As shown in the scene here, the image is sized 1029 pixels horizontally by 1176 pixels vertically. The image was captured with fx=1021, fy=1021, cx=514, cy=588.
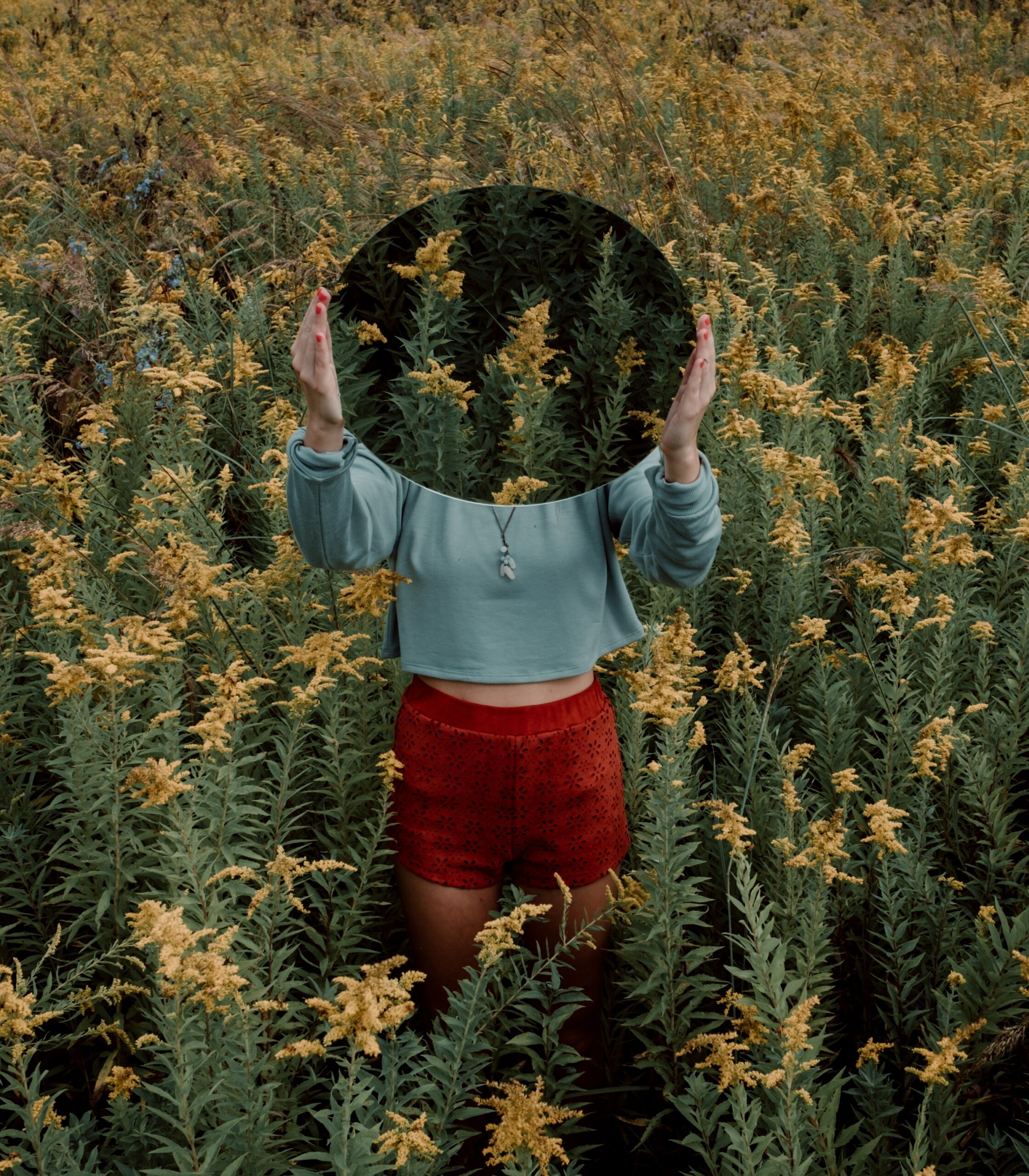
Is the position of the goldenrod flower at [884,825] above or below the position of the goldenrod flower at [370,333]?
below

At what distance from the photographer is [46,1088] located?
2.11m

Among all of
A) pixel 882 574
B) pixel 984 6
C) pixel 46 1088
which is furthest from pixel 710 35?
pixel 46 1088

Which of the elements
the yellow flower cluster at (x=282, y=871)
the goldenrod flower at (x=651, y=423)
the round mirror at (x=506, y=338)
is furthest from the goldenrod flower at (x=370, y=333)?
the yellow flower cluster at (x=282, y=871)

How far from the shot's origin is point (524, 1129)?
1.53m

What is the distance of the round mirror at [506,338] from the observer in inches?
70.6

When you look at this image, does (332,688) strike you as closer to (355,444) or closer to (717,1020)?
(355,444)

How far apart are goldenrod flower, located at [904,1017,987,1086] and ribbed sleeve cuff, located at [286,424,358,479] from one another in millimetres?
1341

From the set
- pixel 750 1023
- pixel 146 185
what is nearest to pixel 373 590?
pixel 750 1023

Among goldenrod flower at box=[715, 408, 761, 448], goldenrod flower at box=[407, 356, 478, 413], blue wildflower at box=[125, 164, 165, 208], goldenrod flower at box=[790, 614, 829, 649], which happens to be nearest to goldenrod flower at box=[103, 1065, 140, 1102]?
goldenrod flower at box=[407, 356, 478, 413]

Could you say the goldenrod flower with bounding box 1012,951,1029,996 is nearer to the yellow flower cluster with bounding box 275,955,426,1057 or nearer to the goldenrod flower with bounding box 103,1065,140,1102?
the yellow flower cluster with bounding box 275,955,426,1057

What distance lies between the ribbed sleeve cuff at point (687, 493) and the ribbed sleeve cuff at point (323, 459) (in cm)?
56

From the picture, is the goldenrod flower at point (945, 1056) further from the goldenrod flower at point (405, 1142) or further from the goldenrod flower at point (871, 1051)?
the goldenrod flower at point (405, 1142)

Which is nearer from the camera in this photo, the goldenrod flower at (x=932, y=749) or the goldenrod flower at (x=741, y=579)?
the goldenrod flower at (x=932, y=749)

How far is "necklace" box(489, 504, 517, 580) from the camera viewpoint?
6.52 feet
